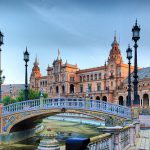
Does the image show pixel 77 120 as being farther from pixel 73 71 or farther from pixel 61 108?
pixel 73 71

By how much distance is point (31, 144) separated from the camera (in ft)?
83.0

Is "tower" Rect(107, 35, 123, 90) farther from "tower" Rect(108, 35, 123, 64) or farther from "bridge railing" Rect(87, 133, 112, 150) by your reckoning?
"bridge railing" Rect(87, 133, 112, 150)

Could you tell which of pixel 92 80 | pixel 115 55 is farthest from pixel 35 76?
pixel 115 55

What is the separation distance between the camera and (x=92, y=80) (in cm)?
8462

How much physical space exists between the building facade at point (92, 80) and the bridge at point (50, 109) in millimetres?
41883

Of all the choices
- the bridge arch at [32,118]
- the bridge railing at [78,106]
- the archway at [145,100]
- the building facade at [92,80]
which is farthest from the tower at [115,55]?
the bridge railing at [78,106]

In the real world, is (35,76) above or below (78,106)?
above

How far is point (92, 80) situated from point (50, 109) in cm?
6066

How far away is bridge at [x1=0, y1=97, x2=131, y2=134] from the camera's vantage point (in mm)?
22312

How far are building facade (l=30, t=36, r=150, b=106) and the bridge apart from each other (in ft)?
137

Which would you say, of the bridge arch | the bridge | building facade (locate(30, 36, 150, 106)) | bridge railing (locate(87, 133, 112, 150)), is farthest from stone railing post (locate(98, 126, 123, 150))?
building facade (locate(30, 36, 150, 106))

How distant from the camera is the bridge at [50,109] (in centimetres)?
2231

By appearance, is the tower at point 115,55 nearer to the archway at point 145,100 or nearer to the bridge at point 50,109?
the archway at point 145,100

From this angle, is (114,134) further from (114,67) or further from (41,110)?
(114,67)
